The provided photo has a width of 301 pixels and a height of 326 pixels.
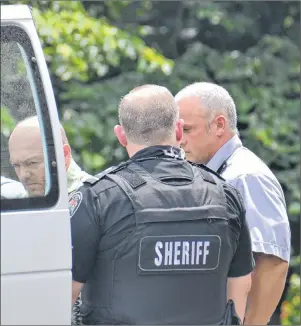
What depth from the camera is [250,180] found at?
4.15 meters

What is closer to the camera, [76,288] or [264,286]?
[76,288]

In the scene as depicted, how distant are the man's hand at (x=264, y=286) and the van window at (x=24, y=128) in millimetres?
1142

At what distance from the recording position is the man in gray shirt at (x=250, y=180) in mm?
4109

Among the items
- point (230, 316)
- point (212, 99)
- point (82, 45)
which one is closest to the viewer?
point (230, 316)

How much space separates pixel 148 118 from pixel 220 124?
880 mm

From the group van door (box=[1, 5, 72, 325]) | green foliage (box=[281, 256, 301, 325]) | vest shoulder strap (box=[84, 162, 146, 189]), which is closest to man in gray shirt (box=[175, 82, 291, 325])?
vest shoulder strap (box=[84, 162, 146, 189])

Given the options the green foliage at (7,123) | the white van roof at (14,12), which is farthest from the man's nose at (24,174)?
the white van roof at (14,12)

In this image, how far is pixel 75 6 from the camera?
27.7ft

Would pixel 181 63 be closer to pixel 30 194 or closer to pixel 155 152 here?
pixel 155 152

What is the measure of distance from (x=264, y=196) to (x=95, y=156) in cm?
438

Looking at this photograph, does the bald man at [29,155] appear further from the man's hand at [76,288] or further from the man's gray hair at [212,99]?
the man's gray hair at [212,99]

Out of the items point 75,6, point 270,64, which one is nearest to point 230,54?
point 270,64

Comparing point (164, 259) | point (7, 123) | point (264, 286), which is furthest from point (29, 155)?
point (264, 286)

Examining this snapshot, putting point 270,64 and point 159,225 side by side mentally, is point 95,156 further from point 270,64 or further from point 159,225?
point 159,225
